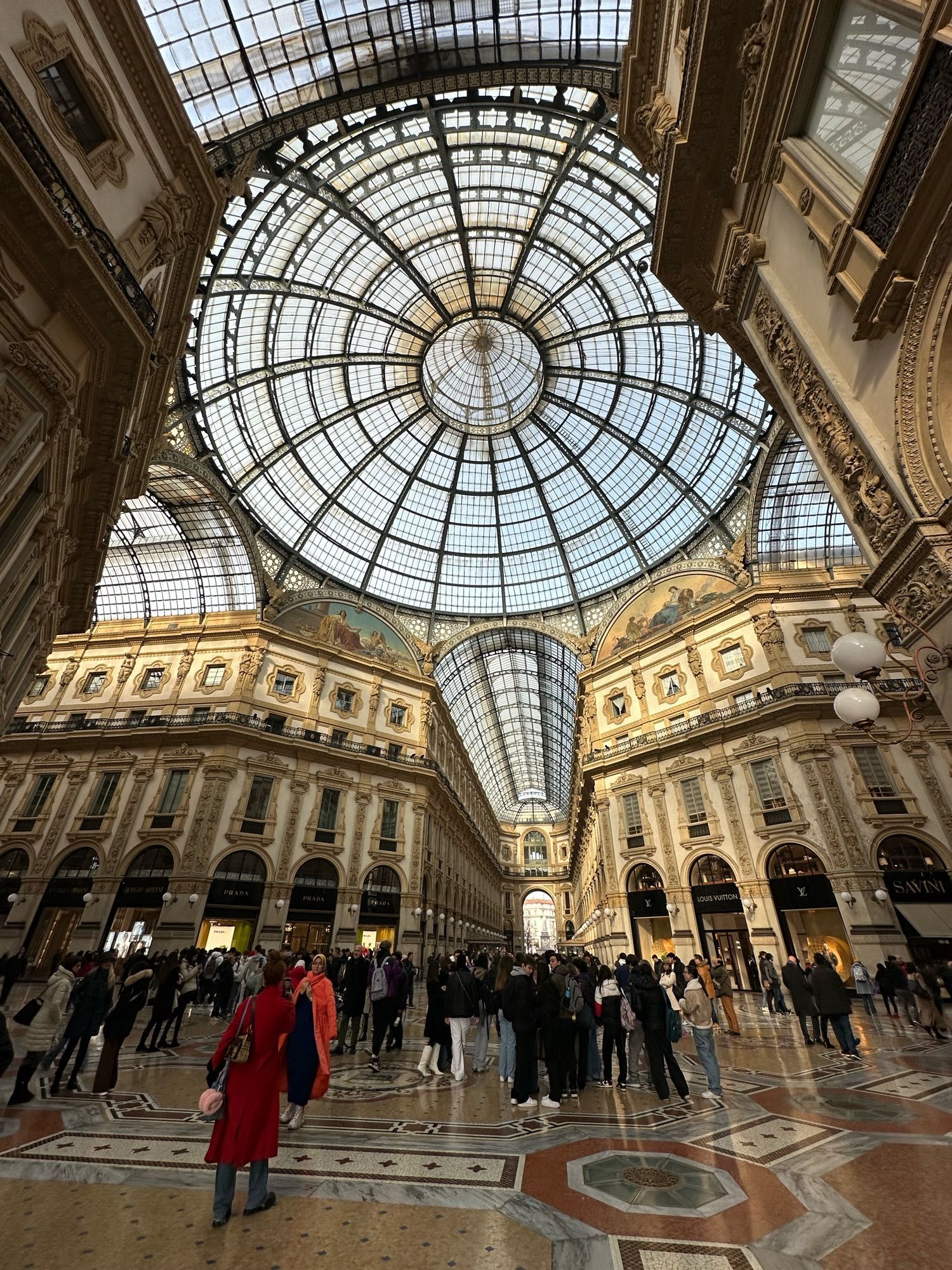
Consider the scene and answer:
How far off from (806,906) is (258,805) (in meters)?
24.8

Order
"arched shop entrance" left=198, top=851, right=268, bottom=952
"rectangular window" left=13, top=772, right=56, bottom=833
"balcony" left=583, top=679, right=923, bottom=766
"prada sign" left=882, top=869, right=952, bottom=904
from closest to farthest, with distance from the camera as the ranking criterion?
"prada sign" left=882, top=869, right=952, bottom=904, "balcony" left=583, top=679, right=923, bottom=766, "arched shop entrance" left=198, top=851, right=268, bottom=952, "rectangular window" left=13, top=772, right=56, bottom=833

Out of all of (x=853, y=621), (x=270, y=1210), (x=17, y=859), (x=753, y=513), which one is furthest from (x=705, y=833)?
(x=17, y=859)

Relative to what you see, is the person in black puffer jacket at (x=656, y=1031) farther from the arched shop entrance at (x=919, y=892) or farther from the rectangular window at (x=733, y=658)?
the rectangular window at (x=733, y=658)

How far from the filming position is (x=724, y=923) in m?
24.4

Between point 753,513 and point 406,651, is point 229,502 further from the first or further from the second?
point 753,513

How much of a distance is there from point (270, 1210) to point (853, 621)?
99.4ft

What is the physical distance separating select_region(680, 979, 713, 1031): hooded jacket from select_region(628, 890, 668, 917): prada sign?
20.9m

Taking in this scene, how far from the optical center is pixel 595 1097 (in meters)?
7.91

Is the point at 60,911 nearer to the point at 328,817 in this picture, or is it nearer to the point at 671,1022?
the point at 328,817

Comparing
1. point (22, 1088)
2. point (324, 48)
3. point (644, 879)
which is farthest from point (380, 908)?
point (324, 48)

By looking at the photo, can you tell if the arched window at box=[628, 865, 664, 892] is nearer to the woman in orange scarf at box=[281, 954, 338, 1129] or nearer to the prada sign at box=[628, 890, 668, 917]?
the prada sign at box=[628, 890, 668, 917]

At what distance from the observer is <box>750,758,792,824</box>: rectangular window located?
23469mm

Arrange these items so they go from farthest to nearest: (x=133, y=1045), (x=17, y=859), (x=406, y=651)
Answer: (x=406, y=651)
(x=17, y=859)
(x=133, y=1045)

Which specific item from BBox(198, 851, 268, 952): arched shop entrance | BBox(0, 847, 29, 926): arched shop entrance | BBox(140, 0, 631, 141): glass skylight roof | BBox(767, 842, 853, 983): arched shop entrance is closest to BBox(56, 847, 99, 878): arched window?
BBox(0, 847, 29, 926): arched shop entrance
